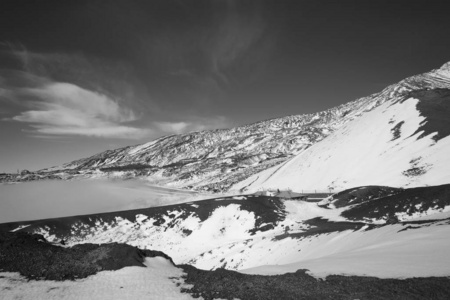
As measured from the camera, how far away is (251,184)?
165 metres

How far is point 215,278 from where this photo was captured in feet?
63.7

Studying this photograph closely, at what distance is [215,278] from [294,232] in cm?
3539

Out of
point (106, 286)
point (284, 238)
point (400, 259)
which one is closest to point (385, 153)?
point (284, 238)

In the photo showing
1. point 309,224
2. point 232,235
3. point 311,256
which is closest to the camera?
point 311,256

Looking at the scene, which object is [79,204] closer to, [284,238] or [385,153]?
[284,238]

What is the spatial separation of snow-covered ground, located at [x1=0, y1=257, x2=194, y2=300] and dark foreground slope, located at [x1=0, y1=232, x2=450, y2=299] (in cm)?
83

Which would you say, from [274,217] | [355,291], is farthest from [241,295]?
[274,217]

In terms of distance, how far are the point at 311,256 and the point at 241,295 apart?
2303 centimetres

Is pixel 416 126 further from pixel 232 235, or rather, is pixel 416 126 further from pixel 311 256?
pixel 311 256

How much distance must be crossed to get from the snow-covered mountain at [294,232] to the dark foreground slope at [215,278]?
2.33m

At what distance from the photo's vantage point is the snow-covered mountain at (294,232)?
22.2 metres

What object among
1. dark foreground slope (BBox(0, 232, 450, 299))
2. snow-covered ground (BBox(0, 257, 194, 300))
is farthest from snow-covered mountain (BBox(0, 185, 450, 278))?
snow-covered ground (BBox(0, 257, 194, 300))

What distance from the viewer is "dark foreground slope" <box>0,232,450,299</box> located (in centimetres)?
1527

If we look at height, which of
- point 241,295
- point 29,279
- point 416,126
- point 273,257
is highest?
point 416,126
